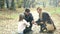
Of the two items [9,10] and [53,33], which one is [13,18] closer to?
[9,10]

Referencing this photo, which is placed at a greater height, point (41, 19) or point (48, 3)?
point (48, 3)

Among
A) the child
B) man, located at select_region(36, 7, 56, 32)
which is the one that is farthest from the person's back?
man, located at select_region(36, 7, 56, 32)

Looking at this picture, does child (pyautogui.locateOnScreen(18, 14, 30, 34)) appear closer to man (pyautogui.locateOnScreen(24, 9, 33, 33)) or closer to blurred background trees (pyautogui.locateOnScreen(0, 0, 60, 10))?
man (pyautogui.locateOnScreen(24, 9, 33, 33))

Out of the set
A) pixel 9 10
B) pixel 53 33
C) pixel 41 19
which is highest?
pixel 9 10

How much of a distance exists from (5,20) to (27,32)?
1.55 feet

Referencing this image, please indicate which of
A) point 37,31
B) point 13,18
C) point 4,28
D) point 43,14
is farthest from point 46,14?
point 4,28

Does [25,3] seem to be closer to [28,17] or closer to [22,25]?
[28,17]

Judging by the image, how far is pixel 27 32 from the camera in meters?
3.10

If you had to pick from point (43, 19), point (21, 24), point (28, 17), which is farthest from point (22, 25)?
point (43, 19)

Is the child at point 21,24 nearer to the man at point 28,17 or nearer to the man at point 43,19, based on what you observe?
the man at point 28,17

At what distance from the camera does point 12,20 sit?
3088 mm

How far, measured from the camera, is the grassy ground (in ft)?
10.1

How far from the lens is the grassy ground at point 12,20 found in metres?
3.08

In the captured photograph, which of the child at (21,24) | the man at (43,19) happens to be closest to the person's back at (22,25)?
the child at (21,24)
